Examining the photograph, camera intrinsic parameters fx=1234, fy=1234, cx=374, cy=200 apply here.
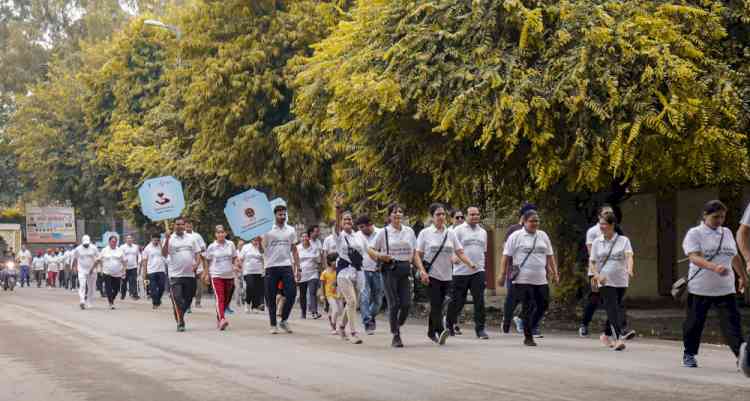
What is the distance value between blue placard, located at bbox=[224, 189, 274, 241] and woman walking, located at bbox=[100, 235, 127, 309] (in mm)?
7496

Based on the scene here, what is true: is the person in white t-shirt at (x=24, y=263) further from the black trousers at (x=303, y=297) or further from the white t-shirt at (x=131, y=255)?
the black trousers at (x=303, y=297)

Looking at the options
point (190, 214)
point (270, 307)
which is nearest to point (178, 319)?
point (270, 307)

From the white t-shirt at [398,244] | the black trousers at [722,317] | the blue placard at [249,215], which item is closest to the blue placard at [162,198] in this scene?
the blue placard at [249,215]

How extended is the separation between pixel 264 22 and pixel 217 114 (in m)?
2.57

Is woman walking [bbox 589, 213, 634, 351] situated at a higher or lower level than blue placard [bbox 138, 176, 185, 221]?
lower

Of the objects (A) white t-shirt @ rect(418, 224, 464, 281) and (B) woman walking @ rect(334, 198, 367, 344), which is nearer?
(A) white t-shirt @ rect(418, 224, 464, 281)

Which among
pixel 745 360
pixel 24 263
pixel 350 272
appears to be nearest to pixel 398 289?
pixel 350 272

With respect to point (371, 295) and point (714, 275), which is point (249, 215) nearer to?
point (371, 295)

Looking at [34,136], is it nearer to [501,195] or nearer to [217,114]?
[217,114]

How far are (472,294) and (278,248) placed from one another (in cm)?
299

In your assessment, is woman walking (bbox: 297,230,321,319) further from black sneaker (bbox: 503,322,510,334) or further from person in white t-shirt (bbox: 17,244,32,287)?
person in white t-shirt (bbox: 17,244,32,287)

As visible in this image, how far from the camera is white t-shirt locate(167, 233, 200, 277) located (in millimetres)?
19375

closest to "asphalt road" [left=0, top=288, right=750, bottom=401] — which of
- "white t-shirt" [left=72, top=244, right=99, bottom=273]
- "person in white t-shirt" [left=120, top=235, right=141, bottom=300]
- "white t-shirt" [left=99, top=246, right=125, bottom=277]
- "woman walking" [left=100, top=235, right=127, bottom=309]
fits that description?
"woman walking" [left=100, top=235, right=127, bottom=309]

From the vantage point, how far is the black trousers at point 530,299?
15.5m
